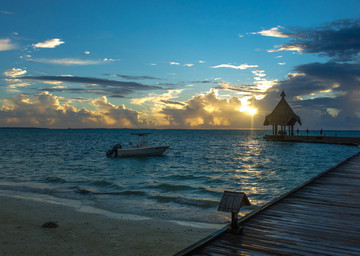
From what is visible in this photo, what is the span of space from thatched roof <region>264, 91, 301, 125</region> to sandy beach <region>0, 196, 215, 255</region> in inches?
2200

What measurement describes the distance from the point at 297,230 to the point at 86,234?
6.80 meters

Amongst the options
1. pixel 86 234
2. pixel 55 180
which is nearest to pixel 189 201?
pixel 86 234

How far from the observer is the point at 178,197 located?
15.7 m

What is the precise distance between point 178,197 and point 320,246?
10338 millimetres

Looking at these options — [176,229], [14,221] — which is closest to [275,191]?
[176,229]

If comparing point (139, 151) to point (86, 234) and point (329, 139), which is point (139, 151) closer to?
point (86, 234)

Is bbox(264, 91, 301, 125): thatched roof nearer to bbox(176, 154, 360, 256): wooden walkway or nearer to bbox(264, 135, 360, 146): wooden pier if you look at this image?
bbox(264, 135, 360, 146): wooden pier

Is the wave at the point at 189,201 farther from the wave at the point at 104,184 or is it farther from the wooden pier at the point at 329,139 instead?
the wooden pier at the point at 329,139

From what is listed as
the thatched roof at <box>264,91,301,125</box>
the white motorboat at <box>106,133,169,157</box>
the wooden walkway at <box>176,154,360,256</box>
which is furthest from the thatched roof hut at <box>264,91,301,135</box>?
the wooden walkway at <box>176,154,360,256</box>

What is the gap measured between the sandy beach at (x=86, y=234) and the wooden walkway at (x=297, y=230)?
271 centimetres

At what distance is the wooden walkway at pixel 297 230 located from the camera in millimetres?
5703

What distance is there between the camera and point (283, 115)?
6206 centimetres

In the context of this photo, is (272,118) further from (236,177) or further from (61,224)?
(61,224)

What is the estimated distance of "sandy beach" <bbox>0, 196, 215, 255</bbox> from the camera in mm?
8523
